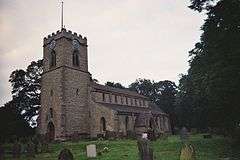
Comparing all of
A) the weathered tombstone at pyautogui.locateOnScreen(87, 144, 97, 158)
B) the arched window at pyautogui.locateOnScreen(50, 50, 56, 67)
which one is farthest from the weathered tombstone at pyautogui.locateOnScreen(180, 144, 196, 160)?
the arched window at pyautogui.locateOnScreen(50, 50, 56, 67)

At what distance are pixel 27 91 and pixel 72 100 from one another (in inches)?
938

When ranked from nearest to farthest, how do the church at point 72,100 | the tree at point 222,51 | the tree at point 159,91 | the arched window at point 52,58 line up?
the tree at point 222,51
the church at point 72,100
the arched window at point 52,58
the tree at point 159,91

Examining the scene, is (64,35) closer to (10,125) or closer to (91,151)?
(10,125)

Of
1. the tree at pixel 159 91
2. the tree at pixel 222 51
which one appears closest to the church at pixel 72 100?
the tree at pixel 222 51

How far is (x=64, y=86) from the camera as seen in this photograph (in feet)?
129

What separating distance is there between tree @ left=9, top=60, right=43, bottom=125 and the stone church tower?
18.7 m

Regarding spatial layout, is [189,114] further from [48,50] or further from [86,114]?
[48,50]

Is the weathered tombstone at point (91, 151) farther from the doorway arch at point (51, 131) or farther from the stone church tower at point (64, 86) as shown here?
the doorway arch at point (51, 131)

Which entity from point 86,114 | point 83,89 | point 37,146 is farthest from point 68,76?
point 37,146

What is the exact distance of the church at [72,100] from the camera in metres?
39.0

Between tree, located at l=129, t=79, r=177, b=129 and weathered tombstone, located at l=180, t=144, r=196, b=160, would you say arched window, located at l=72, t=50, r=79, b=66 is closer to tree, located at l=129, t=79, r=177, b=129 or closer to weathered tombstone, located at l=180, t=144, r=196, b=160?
weathered tombstone, located at l=180, t=144, r=196, b=160

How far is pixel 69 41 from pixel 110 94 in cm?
1174

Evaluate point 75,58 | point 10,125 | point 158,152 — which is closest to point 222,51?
point 158,152

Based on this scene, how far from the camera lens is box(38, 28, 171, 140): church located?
38969 mm
